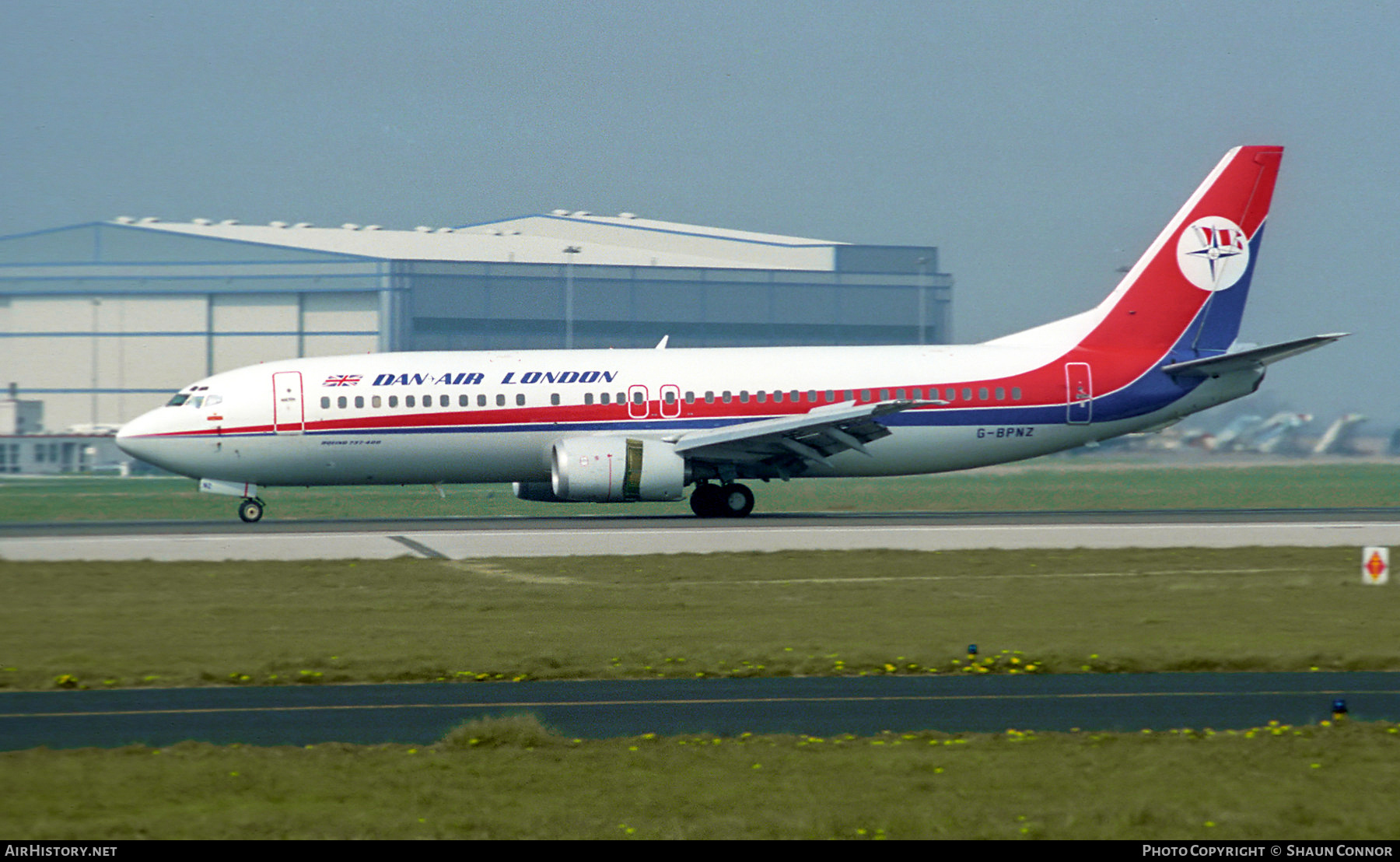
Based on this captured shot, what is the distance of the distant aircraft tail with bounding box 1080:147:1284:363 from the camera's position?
37.1 meters

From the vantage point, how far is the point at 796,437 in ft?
112

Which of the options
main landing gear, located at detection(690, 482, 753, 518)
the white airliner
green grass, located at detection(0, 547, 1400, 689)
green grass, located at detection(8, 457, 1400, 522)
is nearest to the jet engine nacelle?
the white airliner

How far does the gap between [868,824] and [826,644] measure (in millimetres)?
8223

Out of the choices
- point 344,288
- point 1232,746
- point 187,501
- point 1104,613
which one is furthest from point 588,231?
point 1232,746

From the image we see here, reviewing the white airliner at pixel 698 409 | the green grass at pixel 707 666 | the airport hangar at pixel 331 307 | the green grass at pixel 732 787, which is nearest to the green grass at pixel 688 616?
the green grass at pixel 707 666

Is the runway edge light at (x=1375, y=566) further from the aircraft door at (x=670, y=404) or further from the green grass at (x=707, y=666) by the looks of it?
the aircraft door at (x=670, y=404)

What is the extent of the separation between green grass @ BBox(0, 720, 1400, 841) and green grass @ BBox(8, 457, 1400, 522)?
87.3 ft

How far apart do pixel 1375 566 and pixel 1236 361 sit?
1388 cm

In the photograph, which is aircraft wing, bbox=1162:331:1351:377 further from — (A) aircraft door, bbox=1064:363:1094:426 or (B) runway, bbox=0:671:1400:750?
(B) runway, bbox=0:671:1400:750

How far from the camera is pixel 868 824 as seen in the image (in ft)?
30.3

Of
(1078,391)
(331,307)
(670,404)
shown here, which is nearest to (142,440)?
(670,404)

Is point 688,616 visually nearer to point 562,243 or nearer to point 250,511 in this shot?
point 250,511

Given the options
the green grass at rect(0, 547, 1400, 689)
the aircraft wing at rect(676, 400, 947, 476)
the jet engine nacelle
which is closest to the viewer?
the green grass at rect(0, 547, 1400, 689)
